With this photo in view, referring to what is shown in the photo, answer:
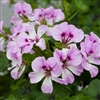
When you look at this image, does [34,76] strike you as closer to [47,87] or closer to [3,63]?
[47,87]

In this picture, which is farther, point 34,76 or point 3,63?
point 3,63

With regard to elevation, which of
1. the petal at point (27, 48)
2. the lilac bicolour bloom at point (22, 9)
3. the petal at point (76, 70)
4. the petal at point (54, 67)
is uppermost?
the petal at point (27, 48)

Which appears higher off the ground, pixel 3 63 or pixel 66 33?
pixel 66 33

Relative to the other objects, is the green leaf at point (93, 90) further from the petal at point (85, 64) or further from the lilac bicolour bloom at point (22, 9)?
the lilac bicolour bloom at point (22, 9)

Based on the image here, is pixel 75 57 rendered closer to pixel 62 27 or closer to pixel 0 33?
pixel 62 27

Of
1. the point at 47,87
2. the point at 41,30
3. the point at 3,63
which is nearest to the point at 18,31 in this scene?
the point at 41,30

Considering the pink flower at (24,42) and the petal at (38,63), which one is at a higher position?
the pink flower at (24,42)

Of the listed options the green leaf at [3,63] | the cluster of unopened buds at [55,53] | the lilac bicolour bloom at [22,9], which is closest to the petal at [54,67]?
the cluster of unopened buds at [55,53]
